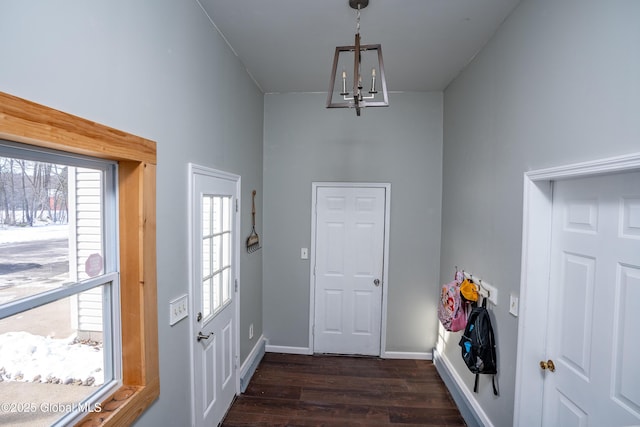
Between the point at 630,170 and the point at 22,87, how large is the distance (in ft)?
6.81

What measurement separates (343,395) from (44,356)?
2277 millimetres

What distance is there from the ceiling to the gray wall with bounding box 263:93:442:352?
464 mm

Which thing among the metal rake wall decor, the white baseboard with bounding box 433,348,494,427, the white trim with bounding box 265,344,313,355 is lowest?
the white trim with bounding box 265,344,313,355

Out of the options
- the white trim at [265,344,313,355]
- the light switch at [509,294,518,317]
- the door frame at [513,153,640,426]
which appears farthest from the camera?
the white trim at [265,344,313,355]

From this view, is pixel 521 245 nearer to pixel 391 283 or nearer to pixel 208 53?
pixel 391 283

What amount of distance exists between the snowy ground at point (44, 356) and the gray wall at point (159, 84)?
12.0 inches

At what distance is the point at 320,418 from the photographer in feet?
7.41

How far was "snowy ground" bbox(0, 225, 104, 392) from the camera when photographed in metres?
0.86

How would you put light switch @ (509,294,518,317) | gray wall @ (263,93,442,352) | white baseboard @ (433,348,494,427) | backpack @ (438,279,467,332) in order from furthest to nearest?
1. gray wall @ (263,93,442,352)
2. backpack @ (438,279,467,332)
3. white baseboard @ (433,348,494,427)
4. light switch @ (509,294,518,317)

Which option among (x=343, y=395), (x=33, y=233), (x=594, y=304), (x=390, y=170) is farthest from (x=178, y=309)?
(x=390, y=170)

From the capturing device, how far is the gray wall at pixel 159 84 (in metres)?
0.82

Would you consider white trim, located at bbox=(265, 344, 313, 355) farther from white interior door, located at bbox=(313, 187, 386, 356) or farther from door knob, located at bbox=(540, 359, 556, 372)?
door knob, located at bbox=(540, 359, 556, 372)

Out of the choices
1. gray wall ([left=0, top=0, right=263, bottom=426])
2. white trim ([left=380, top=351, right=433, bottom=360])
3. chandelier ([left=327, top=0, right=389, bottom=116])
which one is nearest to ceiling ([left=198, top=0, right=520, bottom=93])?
chandelier ([left=327, top=0, right=389, bottom=116])

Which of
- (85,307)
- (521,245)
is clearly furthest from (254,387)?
(521,245)
